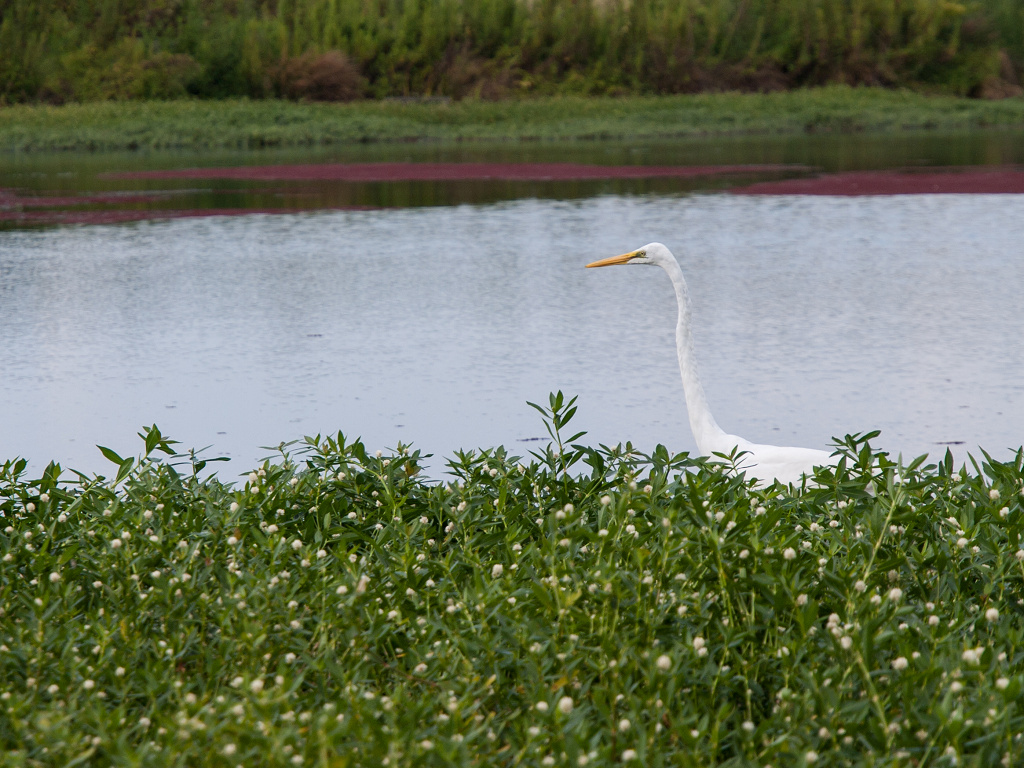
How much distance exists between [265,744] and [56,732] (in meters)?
0.40

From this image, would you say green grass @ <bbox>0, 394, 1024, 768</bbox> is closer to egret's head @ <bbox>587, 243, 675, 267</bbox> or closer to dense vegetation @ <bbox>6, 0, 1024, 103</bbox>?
egret's head @ <bbox>587, 243, 675, 267</bbox>

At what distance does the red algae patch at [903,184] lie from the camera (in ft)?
53.7

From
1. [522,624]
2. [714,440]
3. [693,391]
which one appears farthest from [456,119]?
[522,624]

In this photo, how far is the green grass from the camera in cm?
239

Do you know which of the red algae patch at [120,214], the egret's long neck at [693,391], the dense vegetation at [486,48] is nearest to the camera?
the egret's long neck at [693,391]

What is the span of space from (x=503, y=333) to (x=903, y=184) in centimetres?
1094

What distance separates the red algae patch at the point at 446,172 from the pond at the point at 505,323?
375 cm

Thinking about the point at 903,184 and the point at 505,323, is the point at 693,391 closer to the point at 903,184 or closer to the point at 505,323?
the point at 505,323

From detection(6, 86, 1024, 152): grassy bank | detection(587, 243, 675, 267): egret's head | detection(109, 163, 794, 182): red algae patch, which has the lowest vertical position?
detection(109, 163, 794, 182): red algae patch

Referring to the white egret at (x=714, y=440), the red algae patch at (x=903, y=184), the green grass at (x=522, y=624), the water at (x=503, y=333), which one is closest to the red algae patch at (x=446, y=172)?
the red algae patch at (x=903, y=184)

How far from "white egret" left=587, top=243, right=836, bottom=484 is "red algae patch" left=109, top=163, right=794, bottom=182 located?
15.2m

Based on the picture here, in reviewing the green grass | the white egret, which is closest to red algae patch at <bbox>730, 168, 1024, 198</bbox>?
the white egret

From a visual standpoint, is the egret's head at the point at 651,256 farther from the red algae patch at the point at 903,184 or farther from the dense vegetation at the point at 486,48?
the dense vegetation at the point at 486,48

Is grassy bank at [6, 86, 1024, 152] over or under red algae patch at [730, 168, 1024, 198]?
over
